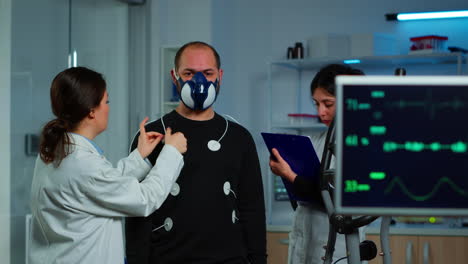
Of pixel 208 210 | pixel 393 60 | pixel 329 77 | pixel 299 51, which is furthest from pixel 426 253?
pixel 208 210

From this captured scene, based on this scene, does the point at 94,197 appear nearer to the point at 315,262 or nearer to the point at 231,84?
the point at 315,262

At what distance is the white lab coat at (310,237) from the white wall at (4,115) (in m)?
1.71

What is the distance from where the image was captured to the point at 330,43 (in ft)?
14.6

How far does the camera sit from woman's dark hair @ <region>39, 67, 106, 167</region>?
1.79 meters

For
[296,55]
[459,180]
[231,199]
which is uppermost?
[296,55]

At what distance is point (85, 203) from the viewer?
5.82 feet

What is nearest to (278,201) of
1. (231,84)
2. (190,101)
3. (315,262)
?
(231,84)

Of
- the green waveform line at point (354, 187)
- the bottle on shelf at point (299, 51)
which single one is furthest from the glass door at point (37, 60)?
the green waveform line at point (354, 187)

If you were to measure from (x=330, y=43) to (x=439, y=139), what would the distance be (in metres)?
3.25

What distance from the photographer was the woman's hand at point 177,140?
6.22ft

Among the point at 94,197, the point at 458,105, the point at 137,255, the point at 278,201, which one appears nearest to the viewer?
the point at 458,105

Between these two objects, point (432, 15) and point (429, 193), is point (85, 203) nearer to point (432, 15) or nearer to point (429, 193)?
point (429, 193)

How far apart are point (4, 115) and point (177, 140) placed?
1.78 metres

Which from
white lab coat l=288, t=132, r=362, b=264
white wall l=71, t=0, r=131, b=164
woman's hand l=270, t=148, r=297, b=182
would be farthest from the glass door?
woman's hand l=270, t=148, r=297, b=182
